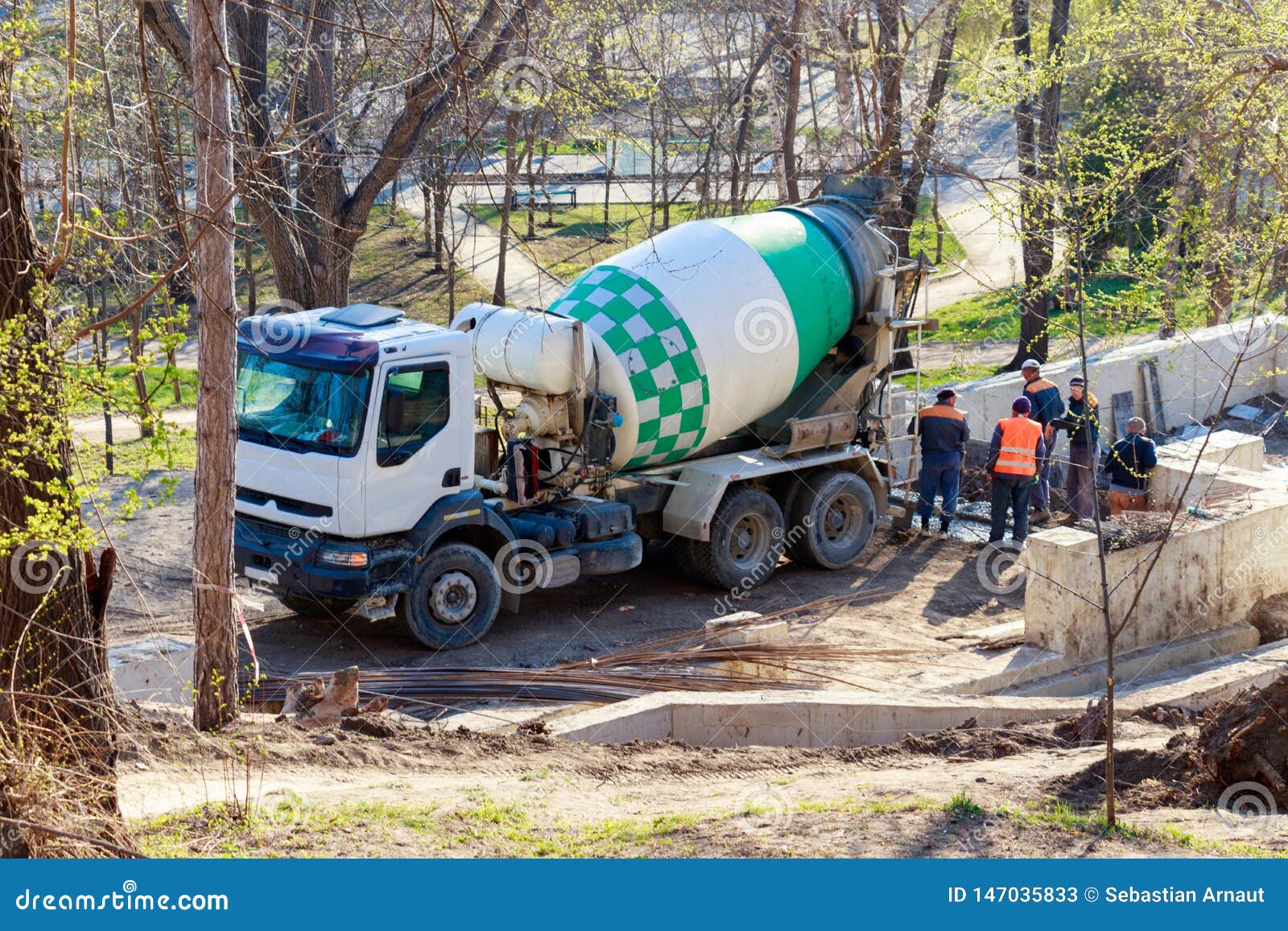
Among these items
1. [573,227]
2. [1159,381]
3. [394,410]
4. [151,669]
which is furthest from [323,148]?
[573,227]

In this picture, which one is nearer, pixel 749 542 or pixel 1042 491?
pixel 749 542

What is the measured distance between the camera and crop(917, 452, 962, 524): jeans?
13.3m

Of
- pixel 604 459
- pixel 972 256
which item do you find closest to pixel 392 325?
pixel 604 459

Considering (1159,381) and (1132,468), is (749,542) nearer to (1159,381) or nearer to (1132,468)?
(1132,468)

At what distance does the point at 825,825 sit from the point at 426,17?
709 inches

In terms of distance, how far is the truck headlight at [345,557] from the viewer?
30.5ft

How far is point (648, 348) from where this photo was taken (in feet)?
34.9

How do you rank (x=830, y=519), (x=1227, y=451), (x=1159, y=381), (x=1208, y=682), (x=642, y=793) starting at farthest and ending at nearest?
(x=1159, y=381), (x=830, y=519), (x=1227, y=451), (x=1208, y=682), (x=642, y=793)

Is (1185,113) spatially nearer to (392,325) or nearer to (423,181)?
(392,325)

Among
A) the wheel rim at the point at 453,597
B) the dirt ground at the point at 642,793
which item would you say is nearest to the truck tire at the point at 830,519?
the dirt ground at the point at 642,793

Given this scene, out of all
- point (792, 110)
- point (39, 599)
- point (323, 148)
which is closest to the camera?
point (39, 599)

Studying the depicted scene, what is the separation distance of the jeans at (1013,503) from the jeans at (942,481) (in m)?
0.54

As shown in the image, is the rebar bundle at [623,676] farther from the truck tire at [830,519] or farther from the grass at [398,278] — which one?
the grass at [398,278]

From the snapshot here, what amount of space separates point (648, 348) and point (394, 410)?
233 centimetres
